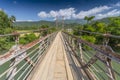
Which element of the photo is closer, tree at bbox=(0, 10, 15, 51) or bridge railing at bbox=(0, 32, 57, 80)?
bridge railing at bbox=(0, 32, 57, 80)

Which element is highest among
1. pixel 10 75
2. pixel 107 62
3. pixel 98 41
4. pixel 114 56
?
pixel 114 56

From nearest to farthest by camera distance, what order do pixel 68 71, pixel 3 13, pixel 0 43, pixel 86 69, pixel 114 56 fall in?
pixel 114 56
pixel 86 69
pixel 68 71
pixel 0 43
pixel 3 13

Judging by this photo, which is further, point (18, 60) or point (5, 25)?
point (5, 25)

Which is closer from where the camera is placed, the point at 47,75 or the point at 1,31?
the point at 47,75

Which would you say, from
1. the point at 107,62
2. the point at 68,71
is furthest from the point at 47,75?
the point at 107,62

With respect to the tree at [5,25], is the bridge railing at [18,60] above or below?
above

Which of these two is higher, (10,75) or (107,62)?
(107,62)

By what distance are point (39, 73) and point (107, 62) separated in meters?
1.80

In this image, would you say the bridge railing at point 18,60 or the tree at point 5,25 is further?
the tree at point 5,25

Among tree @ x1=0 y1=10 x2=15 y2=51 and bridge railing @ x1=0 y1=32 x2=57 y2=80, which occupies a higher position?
bridge railing @ x1=0 y1=32 x2=57 y2=80

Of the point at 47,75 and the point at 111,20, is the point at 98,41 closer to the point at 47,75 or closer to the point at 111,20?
the point at 111,20

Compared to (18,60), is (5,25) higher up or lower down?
lower down

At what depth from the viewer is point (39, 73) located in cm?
352

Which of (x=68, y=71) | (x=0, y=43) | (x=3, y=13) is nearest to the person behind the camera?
(x=68, y=71)
